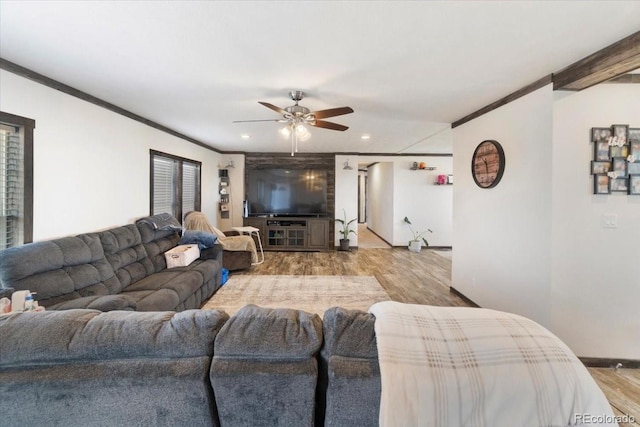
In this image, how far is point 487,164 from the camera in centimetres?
299

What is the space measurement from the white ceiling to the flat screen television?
3.43 metres

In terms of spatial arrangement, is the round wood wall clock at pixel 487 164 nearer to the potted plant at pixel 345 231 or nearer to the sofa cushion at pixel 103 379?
the sofa cushion at pixel 103 379

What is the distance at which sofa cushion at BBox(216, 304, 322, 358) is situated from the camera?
0.86 meters

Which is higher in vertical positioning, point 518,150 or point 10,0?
point 10,0

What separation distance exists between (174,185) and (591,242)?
18.3 feet

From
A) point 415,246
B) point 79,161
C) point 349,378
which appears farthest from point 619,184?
point 79,161

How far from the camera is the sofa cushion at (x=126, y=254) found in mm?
2635

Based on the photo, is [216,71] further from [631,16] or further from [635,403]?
[635,403]

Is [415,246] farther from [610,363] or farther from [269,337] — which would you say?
[269,337]

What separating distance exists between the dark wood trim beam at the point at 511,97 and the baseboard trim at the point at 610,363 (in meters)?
2.40

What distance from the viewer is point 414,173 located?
6664 millimetres

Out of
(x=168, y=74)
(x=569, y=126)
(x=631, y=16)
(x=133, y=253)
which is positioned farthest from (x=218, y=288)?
(x=631, y=16)

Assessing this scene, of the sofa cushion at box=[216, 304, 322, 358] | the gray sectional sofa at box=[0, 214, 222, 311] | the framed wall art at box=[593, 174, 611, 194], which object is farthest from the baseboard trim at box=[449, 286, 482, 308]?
the gray sectional sofa at box=[0, 214, 222, 311]

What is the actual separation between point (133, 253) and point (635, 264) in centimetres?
480
